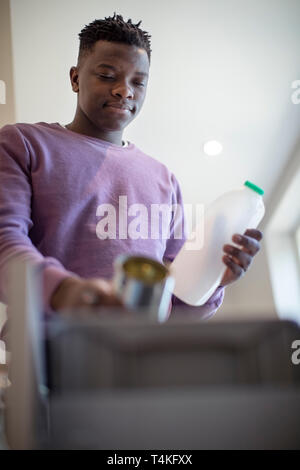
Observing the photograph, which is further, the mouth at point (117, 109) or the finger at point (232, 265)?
the mouth at point (117, 109)

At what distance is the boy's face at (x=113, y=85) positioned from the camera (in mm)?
987

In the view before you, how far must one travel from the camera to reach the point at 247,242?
0.77m

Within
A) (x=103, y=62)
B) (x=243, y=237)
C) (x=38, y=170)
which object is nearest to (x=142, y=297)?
(x=243, y=237)

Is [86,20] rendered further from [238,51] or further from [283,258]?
[283,258]

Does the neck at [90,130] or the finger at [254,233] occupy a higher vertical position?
the neck at [90,130]

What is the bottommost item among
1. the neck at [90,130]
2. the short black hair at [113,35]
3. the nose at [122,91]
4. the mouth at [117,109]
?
the neck at [90,130]

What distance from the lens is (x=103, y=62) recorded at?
102 cm

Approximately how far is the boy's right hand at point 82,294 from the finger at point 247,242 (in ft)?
1.12

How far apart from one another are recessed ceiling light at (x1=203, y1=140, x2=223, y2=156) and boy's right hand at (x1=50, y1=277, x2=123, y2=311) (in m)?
2.22
